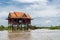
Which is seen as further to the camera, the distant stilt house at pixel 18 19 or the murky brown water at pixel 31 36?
the distant stilt house at pixel 18 19

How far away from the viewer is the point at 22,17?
6162 cm

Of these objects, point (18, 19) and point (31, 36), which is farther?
point (18, 19)

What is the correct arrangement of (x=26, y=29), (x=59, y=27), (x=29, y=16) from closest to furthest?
(x=26, y=29) < (x=29, y=16) < (x=59, y=27)

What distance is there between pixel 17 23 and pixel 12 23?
143 cm

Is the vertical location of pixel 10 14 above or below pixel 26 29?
above

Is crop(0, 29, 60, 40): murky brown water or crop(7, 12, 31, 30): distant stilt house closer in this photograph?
crop(0, 29, 60, 40): murky brown water

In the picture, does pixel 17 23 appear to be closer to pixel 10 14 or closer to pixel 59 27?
pixel 10 14

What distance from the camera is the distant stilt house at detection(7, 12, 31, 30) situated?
198 ft

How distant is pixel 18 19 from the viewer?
61562 mm

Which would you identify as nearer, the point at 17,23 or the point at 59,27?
the point at 17,23

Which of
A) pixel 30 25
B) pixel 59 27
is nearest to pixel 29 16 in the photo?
pixel 30 25

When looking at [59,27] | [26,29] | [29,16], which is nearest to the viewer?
[26,29]

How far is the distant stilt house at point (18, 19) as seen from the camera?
2382 inches

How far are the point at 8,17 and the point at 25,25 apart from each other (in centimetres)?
556
